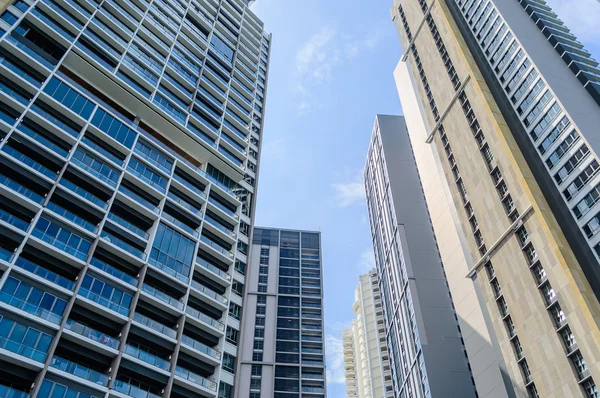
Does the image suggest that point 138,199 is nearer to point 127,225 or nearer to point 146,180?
point 146,180

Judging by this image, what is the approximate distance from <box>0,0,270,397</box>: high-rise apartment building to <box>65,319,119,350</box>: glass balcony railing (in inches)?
4.2

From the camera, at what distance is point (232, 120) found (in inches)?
2389

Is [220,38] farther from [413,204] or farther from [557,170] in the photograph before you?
[557,170]

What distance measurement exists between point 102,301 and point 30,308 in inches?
201

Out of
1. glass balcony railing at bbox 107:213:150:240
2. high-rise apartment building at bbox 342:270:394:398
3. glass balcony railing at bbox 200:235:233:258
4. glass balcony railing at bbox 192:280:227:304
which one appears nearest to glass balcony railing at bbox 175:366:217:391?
glass balcony railing at bbox 192:280:227:304

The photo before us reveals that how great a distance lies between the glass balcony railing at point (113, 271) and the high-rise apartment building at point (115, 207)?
10cm

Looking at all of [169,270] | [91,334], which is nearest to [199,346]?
[169,270]

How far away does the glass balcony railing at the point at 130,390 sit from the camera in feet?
108

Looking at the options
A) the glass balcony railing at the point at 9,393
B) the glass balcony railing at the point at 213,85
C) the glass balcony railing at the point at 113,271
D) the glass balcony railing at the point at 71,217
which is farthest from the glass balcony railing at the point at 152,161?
the glass balcony railing at the point at 9,393

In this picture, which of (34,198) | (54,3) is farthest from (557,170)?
(54,3)

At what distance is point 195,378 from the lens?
1507 inches

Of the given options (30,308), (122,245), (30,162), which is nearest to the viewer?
(30,308)

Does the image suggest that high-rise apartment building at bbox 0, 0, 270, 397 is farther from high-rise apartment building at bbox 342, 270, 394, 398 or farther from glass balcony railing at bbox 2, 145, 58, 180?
high-rise apartment building at bbox 342, 270, 394, 398

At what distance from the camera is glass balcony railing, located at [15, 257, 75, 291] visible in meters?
32.4
